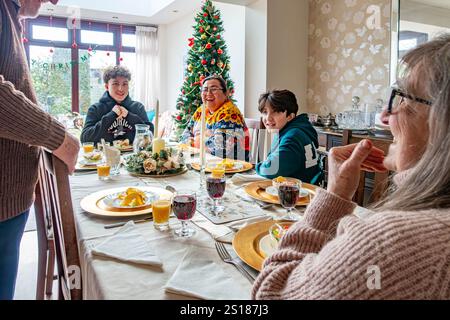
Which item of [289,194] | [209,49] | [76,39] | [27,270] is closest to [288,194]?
[289,194]

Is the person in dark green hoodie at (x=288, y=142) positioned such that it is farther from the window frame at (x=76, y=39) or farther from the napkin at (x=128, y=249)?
the window frame at (x=76, y=39)

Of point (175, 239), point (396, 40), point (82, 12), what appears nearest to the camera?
point (175, 239)

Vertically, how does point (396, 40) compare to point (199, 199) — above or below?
above

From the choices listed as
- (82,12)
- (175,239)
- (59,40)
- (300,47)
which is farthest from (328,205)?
(59,40)

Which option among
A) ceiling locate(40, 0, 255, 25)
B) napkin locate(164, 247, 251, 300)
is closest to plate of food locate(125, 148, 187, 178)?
napkin locate(164, 247, 251, 300)

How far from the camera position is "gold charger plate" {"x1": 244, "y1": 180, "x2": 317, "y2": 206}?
1.26 metres

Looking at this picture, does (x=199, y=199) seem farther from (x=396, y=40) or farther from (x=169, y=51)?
(x=169, y=51)

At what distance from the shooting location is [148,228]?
3.32 feet

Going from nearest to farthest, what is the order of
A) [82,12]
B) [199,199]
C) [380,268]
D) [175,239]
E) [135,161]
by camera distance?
[380,268]
[175,239]
[199,199]
[135,161]
[82,12]

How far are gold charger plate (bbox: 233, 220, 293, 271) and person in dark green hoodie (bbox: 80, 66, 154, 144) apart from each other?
2.08m

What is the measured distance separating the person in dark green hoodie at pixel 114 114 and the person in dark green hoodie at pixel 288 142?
1.31 metres

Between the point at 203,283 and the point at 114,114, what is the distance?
2353mm
